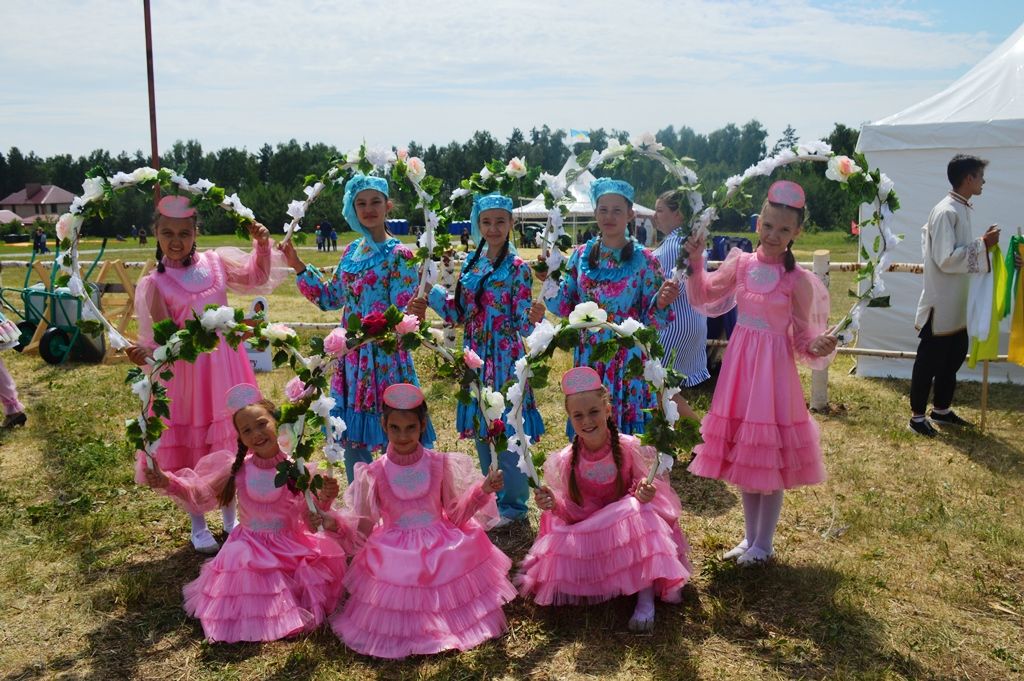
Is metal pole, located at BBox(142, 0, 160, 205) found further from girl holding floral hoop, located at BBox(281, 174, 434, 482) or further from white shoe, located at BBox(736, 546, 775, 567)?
white shoe, located at BBox(736, 546, 775, 567)

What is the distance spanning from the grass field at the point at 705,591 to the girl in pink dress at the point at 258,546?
123mm

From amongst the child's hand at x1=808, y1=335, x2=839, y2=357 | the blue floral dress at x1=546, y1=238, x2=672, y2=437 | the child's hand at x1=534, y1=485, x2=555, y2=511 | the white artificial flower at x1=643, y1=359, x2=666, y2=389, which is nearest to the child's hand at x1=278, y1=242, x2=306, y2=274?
the blue floral dress at x1=546, y1=238, x2=672, y2=437

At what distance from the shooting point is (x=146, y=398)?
13.9ft

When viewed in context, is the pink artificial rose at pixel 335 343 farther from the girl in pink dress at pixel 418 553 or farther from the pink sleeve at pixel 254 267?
the pink sleeve at pixel 254 267

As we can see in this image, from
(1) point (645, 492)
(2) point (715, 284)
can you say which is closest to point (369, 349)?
(1) point (645, 492)

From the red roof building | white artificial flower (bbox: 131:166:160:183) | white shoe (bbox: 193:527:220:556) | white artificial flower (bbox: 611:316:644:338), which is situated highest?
white artificial flower (bbox: 131:166:160:183)

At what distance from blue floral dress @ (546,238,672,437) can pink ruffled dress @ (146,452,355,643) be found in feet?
5.47

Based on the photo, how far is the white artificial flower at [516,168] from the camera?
524 centimetres

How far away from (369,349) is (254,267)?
35.8 inches

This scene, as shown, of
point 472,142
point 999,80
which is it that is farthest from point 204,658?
point 472,142

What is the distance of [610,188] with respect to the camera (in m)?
4.91

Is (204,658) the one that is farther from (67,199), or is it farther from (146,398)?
(67,199)

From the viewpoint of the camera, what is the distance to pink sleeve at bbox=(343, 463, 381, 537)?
4.42 metres

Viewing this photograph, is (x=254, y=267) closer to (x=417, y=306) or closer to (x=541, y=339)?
(x=417, y=306)
